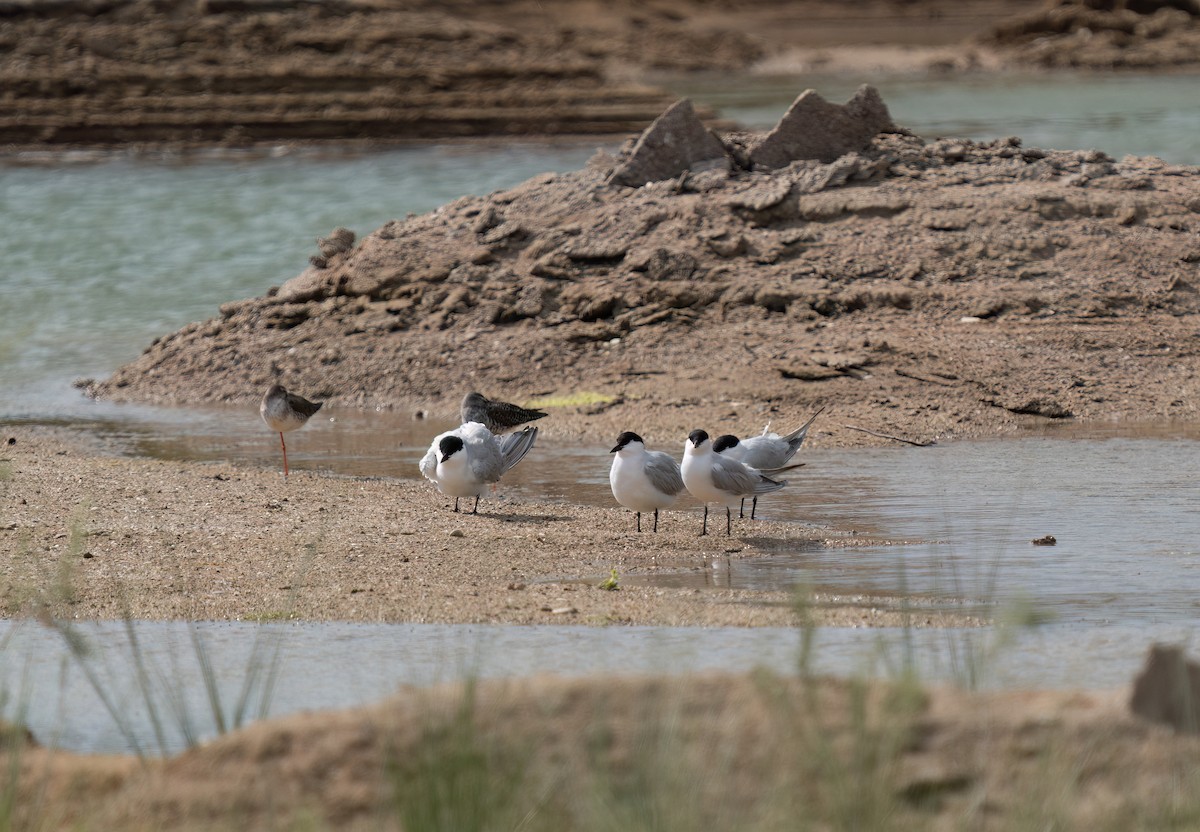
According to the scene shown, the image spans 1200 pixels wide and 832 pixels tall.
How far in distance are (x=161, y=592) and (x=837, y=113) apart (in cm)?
934

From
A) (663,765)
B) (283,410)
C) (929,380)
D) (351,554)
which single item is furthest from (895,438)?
(663,765)

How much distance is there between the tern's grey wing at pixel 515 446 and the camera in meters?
10.1

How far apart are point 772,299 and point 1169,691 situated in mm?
9209

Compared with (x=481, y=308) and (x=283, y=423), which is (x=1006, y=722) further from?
(x=481, y=308)

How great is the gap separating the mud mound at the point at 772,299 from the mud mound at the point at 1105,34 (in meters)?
42.1

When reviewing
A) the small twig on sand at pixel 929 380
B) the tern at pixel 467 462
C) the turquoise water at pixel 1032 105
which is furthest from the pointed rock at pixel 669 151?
the turquoise water at pixel 1032 105

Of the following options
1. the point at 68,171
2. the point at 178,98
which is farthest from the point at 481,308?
the point at 178,98

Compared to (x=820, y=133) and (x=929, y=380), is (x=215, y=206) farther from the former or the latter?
(x=929, y=380)

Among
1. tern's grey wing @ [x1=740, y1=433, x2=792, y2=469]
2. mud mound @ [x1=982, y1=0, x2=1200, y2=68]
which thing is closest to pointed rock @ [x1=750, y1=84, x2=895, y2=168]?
tern's grey wing @ [x1=740, y1=433, x2=792, y2=469]

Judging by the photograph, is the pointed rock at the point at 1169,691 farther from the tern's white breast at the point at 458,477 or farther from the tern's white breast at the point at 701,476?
the tern's white breast at the point at 458,477

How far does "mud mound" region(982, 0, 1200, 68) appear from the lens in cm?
5444

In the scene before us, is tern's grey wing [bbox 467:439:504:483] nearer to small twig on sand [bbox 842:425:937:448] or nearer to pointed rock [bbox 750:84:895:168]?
small twig on sand [bbox 842:425:937:448]

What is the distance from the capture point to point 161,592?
7.51 metres

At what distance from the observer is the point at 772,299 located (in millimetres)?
13422
